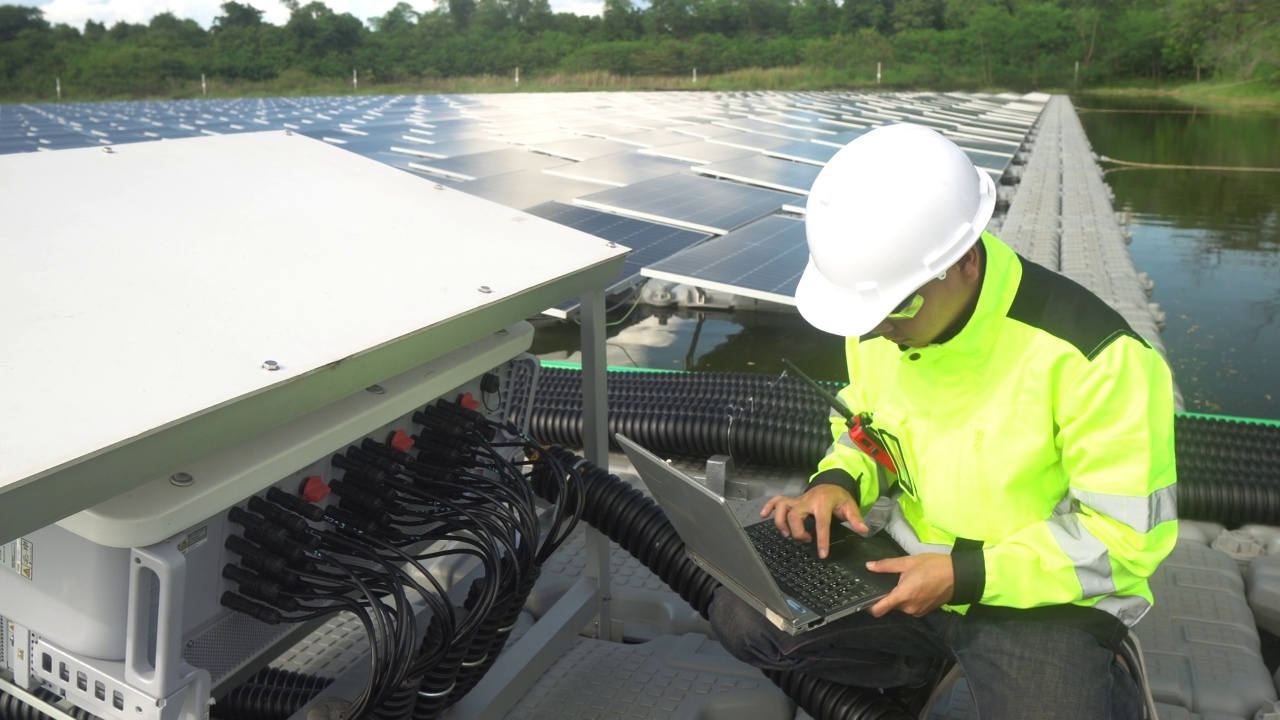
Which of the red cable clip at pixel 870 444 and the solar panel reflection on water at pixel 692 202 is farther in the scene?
the solar panel reflection on water at pixel 692 202

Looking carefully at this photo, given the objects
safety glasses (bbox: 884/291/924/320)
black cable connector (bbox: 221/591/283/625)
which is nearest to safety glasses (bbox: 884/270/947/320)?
safety glasses (bbox: 884/291/924/320)

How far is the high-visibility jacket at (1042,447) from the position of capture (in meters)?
1.78

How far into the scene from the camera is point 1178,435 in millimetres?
3576

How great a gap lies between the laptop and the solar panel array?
320 centimetres

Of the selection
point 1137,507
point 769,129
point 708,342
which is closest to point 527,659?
point 1137,507

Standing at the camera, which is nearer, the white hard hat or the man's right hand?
the white hard hat

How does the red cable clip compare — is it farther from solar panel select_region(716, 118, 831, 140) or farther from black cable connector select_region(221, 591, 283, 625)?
solar panel select_region(716, 118, 831, 140)

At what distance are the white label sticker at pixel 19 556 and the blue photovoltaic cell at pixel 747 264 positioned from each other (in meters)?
4.07

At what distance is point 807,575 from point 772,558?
0.10 metres

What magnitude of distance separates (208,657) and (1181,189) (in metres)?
14.9

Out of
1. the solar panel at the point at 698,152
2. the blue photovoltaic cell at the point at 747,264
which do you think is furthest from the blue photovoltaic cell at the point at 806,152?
the blue photovoltaic cell at the point at 747,264

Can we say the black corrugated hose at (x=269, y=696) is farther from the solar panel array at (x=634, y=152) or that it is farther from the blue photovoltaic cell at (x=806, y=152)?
the blue photovoltaic cell at (x=806, y=152)

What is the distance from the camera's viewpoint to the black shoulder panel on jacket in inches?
71.9

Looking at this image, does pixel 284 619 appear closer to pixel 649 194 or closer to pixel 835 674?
Answer: pixel 835 674
